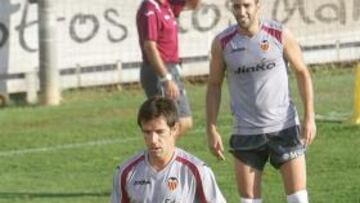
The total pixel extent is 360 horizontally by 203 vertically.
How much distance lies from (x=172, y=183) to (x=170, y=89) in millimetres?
4770

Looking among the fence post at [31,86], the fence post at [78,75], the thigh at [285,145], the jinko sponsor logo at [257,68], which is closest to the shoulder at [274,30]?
the jinko sponsor logo at [257,68]

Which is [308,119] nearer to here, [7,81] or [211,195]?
[211,195]

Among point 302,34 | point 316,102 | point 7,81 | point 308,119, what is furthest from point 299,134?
point 302,34

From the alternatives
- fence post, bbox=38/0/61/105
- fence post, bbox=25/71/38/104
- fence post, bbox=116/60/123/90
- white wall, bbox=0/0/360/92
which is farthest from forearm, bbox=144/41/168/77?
fence post, bbox=116/60/123/90

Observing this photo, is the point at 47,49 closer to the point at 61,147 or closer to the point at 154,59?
the point at 61,147

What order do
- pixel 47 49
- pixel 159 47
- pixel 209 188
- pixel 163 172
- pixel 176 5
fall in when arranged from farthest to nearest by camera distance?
1. pixel 47 49
2. pixel 176 5
3. pixel 159 47
4. pixel 163 172
5. pixel 209 188

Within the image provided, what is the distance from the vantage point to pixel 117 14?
1989 centimetres

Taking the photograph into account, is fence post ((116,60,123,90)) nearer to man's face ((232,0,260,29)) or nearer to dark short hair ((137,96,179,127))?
man's face ((232,0,260,29))

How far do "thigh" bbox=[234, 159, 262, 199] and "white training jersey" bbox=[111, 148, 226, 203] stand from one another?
8.73ft

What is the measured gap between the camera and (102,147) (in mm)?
14695

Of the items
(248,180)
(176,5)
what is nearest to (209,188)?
(248,180)

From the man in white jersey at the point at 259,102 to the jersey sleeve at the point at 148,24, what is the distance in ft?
7.64

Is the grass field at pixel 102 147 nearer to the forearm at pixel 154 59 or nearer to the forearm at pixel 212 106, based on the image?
the forearm at pixel 154 59

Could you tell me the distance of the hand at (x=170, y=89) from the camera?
11.3 meters
